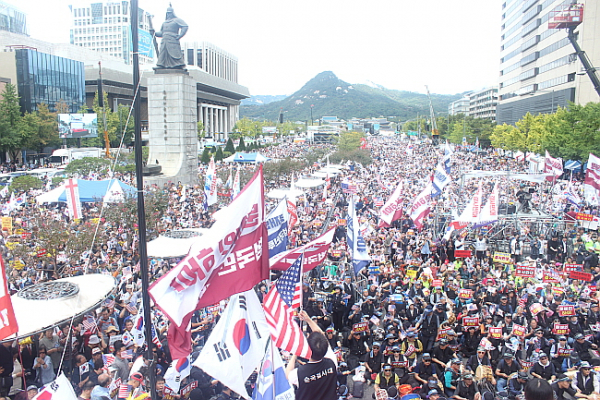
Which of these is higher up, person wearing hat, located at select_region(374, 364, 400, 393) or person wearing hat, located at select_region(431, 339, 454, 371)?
person wearing hat, located at select_region(374, 364, 400, 393)

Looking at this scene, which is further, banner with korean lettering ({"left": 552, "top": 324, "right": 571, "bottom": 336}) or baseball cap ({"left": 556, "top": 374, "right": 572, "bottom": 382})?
banner with korean lettering ({"left": 552, "top": 324, "right": 571, "bottom": 336})

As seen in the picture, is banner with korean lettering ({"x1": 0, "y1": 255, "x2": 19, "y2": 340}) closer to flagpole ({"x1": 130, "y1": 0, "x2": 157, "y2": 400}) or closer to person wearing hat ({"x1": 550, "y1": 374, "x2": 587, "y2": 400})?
flagpole ({"x1": 130, "y1": 0, "x2": 157, "y2": 400})

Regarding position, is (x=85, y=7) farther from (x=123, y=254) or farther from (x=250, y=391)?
(x=250, y=391)

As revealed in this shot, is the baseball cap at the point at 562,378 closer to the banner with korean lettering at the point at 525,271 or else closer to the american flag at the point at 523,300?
the american flag at the point at 523,300

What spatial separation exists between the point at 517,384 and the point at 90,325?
7176 mm

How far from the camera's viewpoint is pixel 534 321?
941 centimetres

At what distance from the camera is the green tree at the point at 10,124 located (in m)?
46.0

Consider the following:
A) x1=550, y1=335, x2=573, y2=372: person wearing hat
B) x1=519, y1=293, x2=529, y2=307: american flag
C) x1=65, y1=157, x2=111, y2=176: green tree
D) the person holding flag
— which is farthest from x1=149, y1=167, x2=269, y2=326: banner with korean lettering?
x1=65, y1=157, x2=111, y2=176: green tree

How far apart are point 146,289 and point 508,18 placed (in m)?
92.1

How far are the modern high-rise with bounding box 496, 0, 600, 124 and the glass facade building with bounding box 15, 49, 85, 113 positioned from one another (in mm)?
59160

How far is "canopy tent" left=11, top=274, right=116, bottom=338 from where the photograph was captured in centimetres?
746

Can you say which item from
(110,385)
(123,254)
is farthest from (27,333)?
(123,254)

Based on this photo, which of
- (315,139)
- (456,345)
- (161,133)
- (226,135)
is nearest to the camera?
(456,345)

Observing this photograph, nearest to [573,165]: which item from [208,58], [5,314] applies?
[5,314]
